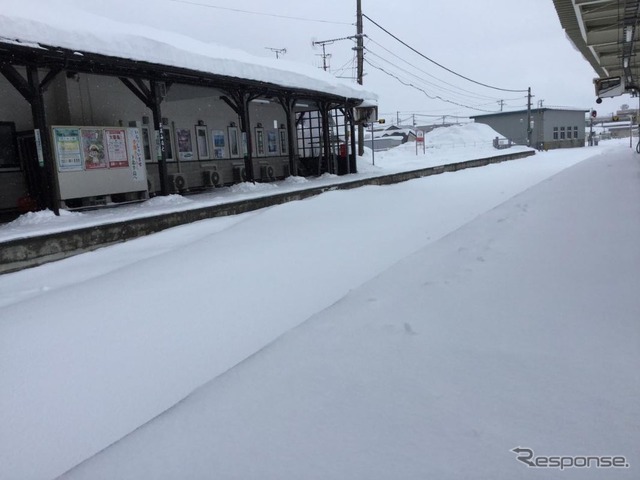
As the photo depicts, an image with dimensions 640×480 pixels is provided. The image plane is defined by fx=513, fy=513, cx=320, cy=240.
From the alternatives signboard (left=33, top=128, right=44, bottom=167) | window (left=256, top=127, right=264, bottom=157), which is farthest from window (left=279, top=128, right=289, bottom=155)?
signboard (left=33, top=128, right=44, bottom=167)

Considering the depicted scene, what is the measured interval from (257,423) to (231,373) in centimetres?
62

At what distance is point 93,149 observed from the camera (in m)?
10.7

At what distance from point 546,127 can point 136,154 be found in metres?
50.4

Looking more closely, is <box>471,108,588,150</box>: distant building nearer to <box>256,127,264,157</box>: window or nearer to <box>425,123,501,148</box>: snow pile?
<box>425,123,501,148</box>: snow pile

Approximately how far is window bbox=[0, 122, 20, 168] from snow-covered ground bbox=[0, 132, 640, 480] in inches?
236

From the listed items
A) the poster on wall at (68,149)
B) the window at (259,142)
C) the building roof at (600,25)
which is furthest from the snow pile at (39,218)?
the building roof at (600,25)

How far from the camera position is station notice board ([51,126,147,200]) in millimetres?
10156

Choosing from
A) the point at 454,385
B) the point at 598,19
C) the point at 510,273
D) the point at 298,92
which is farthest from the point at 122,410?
the point at 598,19

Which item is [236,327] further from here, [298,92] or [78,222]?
[298,92]

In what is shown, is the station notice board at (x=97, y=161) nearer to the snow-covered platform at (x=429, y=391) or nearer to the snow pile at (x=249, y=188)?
the snow pile at (x=249, y=188)

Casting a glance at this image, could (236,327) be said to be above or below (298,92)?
below

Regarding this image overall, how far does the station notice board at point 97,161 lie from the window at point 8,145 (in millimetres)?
2084

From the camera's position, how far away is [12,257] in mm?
6805

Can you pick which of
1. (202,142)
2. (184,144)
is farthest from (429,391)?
(202,142)
